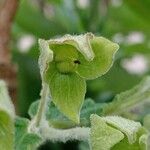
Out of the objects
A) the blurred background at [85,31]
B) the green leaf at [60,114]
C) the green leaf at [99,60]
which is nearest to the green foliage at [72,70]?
the green leaf at [99,60]

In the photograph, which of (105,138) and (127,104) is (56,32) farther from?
Answer: (105,138)

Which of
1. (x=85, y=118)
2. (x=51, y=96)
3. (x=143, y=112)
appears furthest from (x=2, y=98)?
(x=143, y=112)

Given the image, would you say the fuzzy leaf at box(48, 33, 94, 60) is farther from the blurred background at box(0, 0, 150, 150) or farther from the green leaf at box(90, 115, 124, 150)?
the blurred background at box(0, 0, 150, 150)

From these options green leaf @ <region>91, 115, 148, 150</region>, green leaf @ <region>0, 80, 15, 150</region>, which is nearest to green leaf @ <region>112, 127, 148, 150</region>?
green leaf @ <region>91, 115, 148, 150</region>

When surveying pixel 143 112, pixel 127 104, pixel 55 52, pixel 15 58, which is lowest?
pixel 15 58

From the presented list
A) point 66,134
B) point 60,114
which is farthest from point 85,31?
point 66,134

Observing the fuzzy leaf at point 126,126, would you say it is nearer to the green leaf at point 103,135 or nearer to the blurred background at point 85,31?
the green leaf at point 103,135
